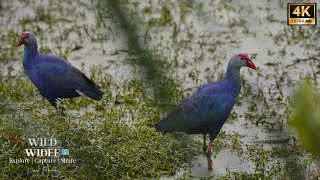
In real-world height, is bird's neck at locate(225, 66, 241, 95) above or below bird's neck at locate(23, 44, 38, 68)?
below

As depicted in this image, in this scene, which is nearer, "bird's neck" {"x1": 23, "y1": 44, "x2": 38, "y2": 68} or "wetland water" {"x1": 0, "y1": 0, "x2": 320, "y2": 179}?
"wetland water" {"x1": 0, "y1": 0, "x2": 320, "y2": 179}

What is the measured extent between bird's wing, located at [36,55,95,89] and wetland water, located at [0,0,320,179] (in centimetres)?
24

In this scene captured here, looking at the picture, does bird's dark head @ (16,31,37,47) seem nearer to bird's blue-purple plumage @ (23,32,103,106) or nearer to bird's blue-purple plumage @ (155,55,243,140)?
bird's blue-purple plumage @ (23,32,103,106)

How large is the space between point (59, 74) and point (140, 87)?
212cm

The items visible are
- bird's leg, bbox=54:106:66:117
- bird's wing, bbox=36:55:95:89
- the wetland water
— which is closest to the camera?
the wetland water

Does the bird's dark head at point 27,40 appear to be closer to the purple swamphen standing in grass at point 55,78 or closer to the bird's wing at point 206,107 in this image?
the purple swamphen standing in grass at point 55,78

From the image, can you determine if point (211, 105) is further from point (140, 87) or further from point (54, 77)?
point (140, 87)

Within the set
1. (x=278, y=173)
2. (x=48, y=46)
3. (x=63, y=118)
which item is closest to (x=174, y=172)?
(x=278, y=173)

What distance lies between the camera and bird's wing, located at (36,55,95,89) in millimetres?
4574

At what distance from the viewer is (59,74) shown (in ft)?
15.1

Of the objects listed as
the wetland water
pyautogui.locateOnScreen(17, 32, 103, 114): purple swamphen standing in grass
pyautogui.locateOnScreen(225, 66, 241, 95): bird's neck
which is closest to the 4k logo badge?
the wetland water

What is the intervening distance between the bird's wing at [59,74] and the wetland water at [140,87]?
0.24 metres

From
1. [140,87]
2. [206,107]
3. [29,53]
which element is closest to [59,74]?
[29,53]

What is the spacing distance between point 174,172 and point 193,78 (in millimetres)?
1771
